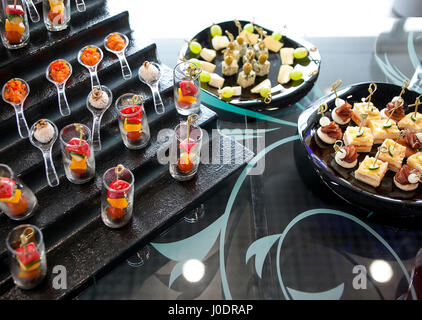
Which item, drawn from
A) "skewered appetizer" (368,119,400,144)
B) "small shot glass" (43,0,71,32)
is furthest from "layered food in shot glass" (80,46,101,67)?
"skewered appetizer" (368,119,400,144)

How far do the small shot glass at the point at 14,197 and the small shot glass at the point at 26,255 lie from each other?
0.18m

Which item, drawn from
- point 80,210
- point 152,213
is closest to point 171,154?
point 152,213

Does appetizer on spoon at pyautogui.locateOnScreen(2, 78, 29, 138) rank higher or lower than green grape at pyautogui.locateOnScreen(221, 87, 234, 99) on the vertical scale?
higher

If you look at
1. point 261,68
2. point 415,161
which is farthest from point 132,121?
point 415,161

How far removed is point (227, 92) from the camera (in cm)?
293

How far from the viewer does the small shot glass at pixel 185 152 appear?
244 cm

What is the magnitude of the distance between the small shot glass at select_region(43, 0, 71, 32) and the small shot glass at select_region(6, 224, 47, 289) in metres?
1.18

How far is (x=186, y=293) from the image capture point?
2.25 m

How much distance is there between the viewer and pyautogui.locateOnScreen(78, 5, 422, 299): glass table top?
7.43 ft

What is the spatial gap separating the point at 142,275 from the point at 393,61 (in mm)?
2239

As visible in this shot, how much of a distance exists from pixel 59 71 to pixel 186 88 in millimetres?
654

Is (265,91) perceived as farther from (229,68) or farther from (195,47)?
(195,47)

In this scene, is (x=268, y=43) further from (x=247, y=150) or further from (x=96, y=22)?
(x=96, y=22)

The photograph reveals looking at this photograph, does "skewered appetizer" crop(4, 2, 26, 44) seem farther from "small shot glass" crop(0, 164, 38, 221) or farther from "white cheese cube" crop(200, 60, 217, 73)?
"white cheese cube" crop(200, 60, 217, 73)
